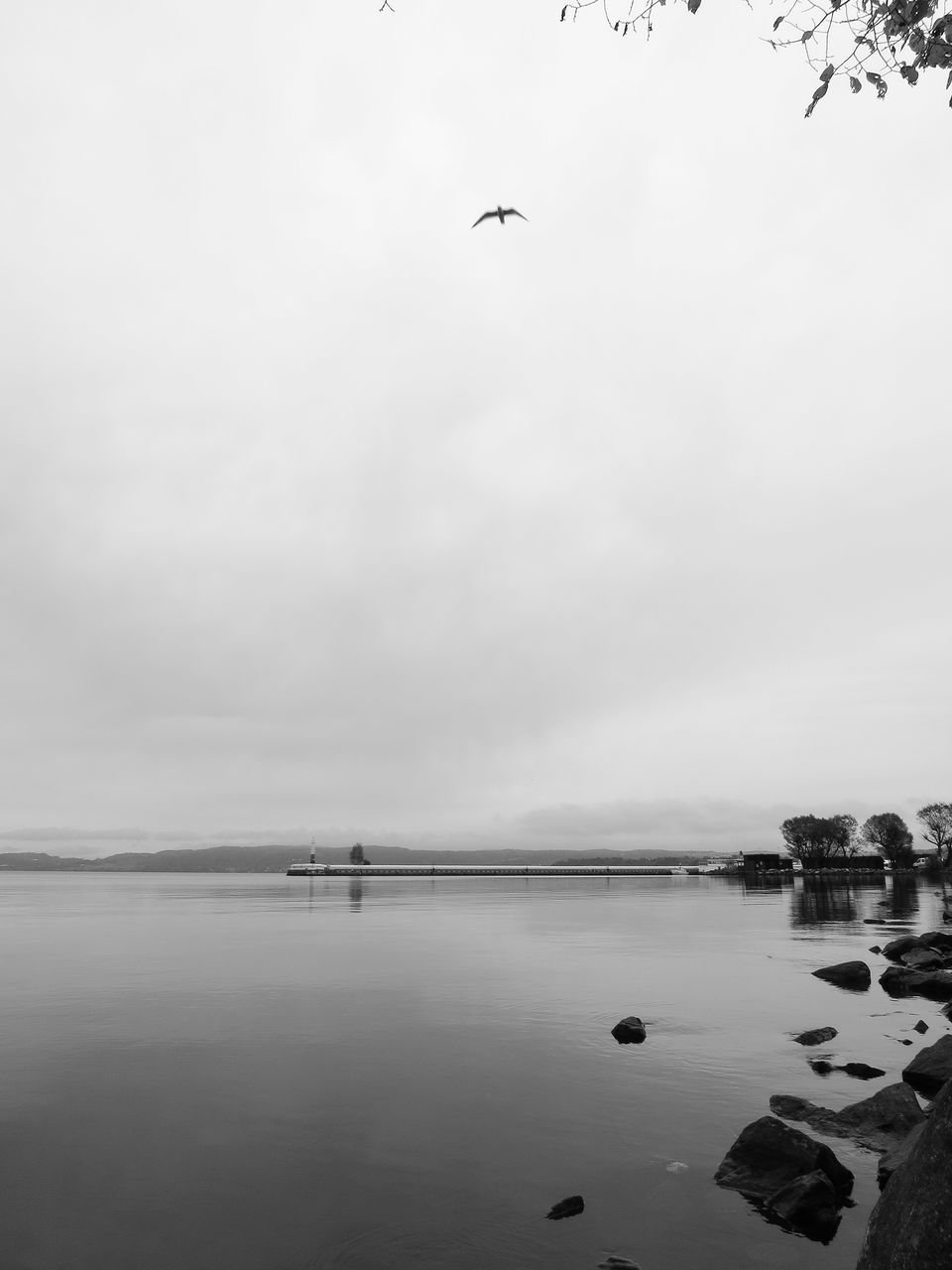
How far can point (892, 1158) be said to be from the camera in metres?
16.0

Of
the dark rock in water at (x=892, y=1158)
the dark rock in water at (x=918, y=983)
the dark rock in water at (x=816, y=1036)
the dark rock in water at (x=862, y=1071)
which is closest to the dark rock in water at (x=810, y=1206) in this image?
the dark rock in water at (x=892, y=1158)

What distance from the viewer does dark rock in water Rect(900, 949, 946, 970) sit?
146 feet

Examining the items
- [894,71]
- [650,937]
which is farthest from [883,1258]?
[650,937]

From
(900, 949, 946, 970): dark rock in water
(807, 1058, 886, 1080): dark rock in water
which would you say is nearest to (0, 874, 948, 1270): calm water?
(807, 1058, 886, 1080): dark rock in water

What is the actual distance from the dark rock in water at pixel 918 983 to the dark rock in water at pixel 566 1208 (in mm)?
31475

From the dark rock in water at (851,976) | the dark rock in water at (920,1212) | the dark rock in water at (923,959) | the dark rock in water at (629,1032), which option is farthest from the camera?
the dark rock in water at (923,959)

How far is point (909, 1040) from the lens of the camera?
94.7 ft

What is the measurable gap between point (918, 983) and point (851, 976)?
3347 mm

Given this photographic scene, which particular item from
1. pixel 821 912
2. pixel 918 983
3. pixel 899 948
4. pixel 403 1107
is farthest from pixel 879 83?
pixel 821 912

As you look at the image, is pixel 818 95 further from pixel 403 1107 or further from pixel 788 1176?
pixel 403 1107

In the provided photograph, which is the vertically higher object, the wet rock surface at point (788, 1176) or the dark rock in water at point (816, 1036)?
the wet rock surface at point (788, 1176)

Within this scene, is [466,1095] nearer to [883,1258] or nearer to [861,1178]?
[861,1178]

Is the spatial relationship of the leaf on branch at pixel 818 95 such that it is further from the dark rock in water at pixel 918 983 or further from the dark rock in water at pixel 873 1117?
the dark rock in water at pixel 918 983

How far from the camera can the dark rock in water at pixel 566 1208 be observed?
49.7 feet
